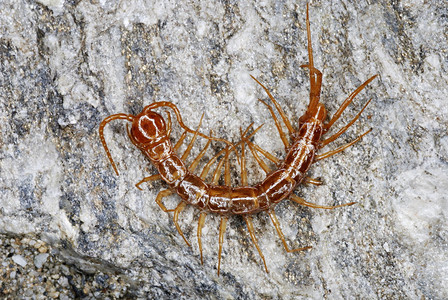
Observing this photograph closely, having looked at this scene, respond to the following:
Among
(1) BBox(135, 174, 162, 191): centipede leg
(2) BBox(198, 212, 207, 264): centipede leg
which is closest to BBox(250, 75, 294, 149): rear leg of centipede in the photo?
(2) BBox(198, 212, 207, 264): centipede leg

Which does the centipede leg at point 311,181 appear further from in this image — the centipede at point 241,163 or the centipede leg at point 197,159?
the centipede leg at point 197,159

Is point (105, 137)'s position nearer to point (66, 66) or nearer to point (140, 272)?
point (66, 66)

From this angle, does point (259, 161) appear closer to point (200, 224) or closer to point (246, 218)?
point (246, 218)

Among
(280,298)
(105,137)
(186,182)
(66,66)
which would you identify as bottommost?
(280,298)

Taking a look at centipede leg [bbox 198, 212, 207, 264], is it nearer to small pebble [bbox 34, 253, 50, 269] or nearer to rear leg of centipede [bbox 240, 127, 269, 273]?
rear leg of centipede [bbox 240, 127, 269, 273]

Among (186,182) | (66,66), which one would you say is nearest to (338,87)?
(186,182)

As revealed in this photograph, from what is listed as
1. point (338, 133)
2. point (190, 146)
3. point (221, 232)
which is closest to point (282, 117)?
point (338, 133)

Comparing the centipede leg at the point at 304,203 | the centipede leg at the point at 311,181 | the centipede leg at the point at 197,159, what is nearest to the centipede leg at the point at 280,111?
the centipede leg at the point at 311,181
